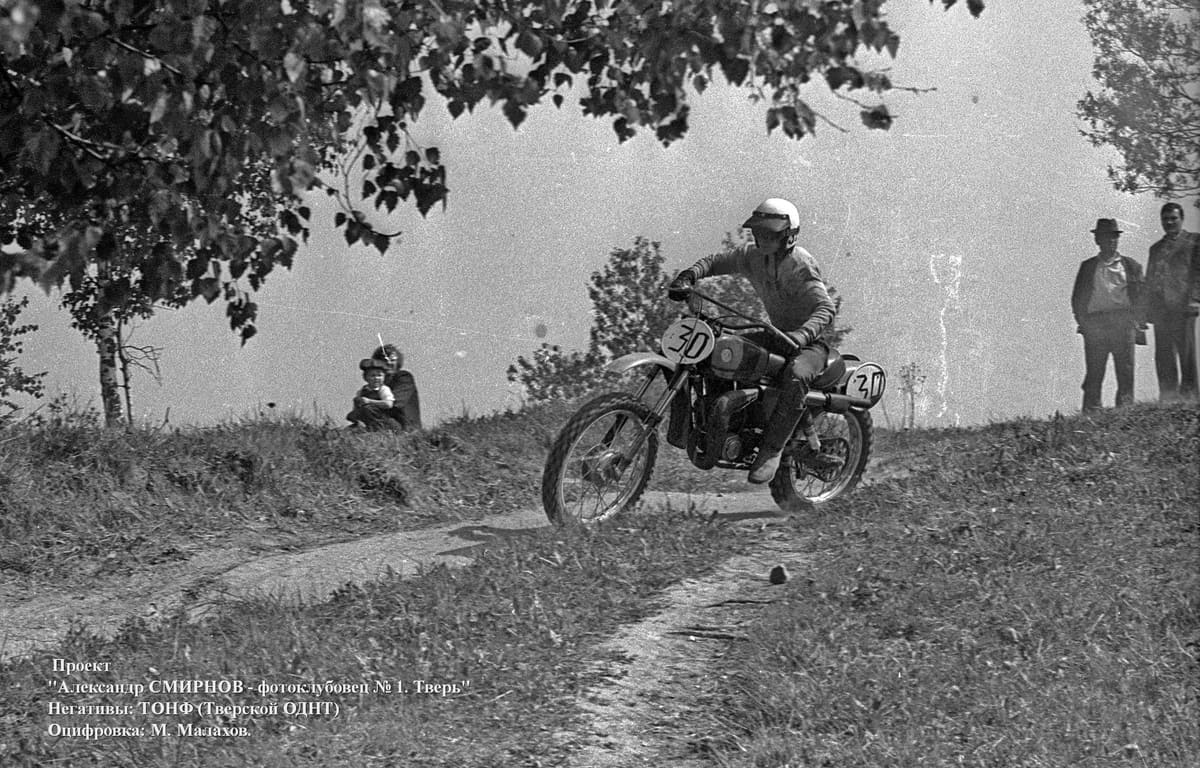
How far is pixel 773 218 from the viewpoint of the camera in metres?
9.56

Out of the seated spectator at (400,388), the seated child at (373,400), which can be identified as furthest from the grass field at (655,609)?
the seated spectator at (400,388)

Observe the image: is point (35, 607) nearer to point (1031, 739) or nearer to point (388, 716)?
point (388, 716)

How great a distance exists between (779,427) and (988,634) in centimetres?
311

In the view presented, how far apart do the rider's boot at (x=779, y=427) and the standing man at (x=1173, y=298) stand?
7.64 metres

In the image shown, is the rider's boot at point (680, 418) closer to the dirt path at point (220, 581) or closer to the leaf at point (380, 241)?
the dirt path at point (220, 581)

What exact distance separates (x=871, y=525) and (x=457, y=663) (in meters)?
4.10

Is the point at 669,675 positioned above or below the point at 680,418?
below

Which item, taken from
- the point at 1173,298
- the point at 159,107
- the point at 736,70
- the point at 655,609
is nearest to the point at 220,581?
the point at 655,609

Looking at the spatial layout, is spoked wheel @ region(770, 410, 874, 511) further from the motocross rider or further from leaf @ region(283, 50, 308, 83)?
leaf @ region(283, 50, 308, 83)

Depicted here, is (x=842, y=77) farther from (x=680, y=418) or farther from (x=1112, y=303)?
(x=1112, y=303)

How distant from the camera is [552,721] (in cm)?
585

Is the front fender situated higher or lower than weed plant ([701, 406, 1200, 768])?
higher

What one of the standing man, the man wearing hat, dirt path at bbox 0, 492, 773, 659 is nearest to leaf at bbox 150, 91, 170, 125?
dirt path at bbox 0, 492, 773, 659

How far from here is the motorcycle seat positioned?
34.1 feet
